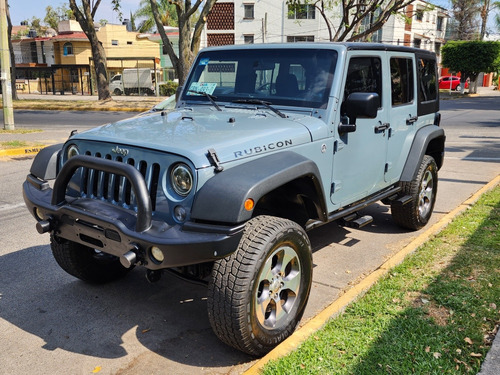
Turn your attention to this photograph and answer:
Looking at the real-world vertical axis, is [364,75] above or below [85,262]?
above

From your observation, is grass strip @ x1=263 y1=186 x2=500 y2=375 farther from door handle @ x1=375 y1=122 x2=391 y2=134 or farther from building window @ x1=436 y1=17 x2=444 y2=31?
building window @ x1=436 y1=17 x2=444 y2=31

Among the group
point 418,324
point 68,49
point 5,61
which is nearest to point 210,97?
point 418,324

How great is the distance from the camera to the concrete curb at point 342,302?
3.31 meters

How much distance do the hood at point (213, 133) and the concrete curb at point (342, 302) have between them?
1275 millimetres

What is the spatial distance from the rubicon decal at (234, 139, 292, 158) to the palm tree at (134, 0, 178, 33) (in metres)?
49.9

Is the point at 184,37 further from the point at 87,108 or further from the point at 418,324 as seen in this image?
the point at 418,324

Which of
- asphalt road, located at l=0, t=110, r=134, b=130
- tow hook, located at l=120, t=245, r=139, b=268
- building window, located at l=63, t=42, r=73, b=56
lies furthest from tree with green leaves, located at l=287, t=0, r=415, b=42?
building window, located at l=63, t=42, r=73, b=56

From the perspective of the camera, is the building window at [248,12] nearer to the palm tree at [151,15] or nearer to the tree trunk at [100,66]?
the palm tree at [151,15]

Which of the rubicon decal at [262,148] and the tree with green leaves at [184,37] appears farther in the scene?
the tree with green leaves at [184,37]

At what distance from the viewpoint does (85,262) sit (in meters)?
4.32

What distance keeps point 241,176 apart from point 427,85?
380cm

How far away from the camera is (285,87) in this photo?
173 inches

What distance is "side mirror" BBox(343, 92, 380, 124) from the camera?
398 centimetres

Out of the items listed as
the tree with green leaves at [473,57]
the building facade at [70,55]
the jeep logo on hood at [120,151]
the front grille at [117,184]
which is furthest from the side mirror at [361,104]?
the building facade at [70,55]
